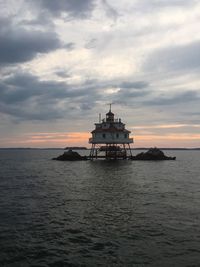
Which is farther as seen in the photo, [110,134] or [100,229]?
[110,134]

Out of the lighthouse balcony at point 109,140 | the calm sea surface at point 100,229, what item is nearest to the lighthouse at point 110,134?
the lighthouse balcony at point 109,140

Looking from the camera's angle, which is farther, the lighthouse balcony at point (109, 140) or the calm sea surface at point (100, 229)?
the lighthouse balcony at point (109, 140)

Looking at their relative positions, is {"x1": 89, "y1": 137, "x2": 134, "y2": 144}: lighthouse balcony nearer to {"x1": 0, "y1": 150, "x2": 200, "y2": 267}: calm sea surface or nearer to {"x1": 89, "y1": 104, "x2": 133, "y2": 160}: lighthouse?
{"x1": 89, "y1": 104, "x2": 133, "y2": 160}: lighthouse

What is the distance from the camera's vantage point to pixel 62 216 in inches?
933

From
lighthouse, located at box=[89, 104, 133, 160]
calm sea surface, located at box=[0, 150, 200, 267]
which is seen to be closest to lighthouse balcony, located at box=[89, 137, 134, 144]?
lighthouse, located at box=[89, 104, 133, 160]

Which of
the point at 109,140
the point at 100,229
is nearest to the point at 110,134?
the point at 109,140

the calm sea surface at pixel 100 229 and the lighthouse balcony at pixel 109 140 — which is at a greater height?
the lighthouse balcony at pixel 109 140

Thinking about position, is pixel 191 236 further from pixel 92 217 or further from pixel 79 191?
pixel 79 191

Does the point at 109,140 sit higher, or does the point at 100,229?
the point at 109,140

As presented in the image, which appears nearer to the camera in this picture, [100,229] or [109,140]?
[100,229]

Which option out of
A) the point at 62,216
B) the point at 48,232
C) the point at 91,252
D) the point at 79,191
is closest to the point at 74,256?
the point at 91,252

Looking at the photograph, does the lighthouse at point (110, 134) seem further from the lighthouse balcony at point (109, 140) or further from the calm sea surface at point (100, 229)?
the calm sea surface at point (100, 229)

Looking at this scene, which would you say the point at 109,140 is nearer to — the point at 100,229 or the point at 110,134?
the point at 110,134

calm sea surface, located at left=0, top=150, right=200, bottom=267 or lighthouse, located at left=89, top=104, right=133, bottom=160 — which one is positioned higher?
lighthouse, located at left=89, top=104, right=133, bottom=160
